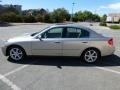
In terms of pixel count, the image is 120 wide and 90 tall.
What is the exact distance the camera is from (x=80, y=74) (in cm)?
820

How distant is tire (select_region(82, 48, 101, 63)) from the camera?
986 centimetres

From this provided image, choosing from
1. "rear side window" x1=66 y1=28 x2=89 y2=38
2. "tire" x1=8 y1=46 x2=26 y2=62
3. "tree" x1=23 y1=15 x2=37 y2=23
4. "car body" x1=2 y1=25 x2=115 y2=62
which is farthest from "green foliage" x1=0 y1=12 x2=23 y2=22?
"rear side window" x1=66 y1=28 x2=89 y2=38

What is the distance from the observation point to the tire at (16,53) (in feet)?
32.6

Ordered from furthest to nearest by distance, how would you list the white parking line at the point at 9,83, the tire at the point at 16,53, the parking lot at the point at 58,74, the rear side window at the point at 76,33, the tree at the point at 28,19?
1. the tree at the point at 28,19
2. the tire at the point at 16,53
3. the rear side window at the point at 76,33
4. the parking lot at the point at 58,74
5. the white parking line at the point at 9,83

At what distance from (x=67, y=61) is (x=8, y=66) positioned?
2301mm

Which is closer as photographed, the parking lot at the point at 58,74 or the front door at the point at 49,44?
the parking lot at the point at 58,74

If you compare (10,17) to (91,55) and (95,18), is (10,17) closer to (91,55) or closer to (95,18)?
(91,55)

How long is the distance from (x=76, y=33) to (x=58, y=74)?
2.29 m

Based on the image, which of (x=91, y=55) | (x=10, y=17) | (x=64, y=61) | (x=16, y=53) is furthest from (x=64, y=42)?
(x=10, y=17)

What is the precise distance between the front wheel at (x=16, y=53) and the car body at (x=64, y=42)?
8 cm

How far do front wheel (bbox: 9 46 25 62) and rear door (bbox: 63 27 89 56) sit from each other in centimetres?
159

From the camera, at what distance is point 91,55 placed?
32.4 ft

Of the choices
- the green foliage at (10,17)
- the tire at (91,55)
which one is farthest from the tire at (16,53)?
the green foliage at (10,17)

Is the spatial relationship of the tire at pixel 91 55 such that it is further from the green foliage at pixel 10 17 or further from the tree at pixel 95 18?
the tree at pixel 95 18
